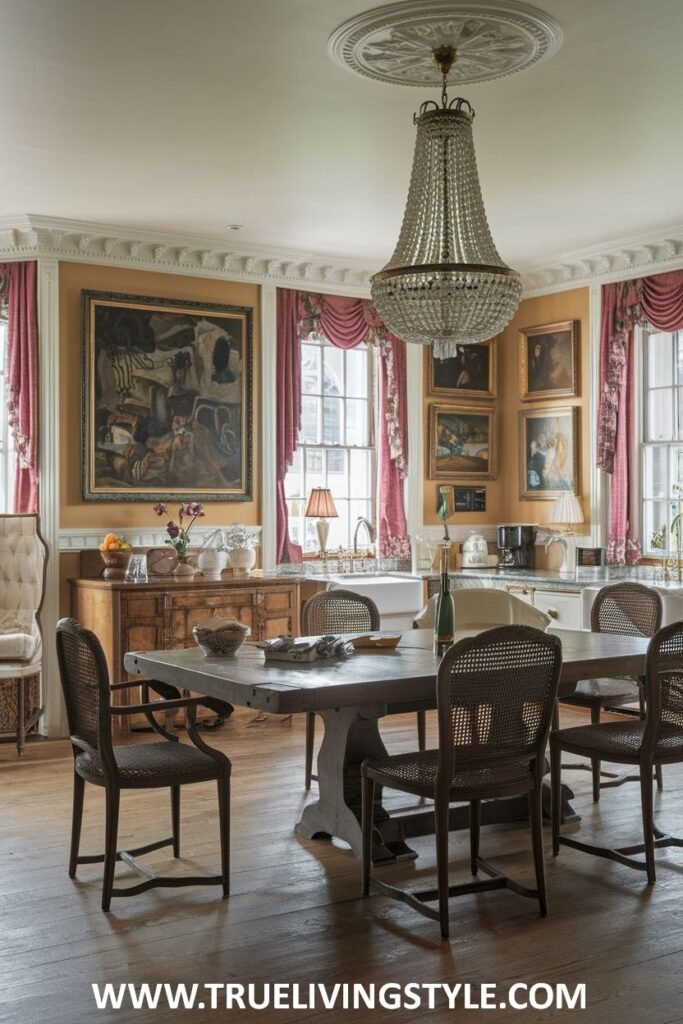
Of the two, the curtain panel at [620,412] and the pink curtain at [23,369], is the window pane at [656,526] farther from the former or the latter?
the pink curtain at [23,369]

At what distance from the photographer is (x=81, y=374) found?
7.76 meters

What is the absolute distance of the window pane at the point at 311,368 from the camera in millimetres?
8922

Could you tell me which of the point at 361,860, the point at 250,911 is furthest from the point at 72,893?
the point at 361,860

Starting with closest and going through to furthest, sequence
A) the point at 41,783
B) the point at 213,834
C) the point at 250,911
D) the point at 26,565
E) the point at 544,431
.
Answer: the point at 250,911, the point at 213,834, the point at 41,783, the point at 26,565, the point at 544,431

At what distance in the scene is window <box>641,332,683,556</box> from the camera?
829 centimetres

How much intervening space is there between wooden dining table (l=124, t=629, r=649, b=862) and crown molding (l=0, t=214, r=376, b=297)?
11.7 ft

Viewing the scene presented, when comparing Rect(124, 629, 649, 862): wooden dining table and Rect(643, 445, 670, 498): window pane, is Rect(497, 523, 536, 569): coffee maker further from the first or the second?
Rect(124, 629, 649, 862): wooden dining table

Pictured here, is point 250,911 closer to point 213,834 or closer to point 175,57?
point 213,834

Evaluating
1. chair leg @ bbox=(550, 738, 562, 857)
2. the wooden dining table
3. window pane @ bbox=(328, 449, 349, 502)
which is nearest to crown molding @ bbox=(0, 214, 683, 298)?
window pane @ bbox=(328, 449, 349, 502)

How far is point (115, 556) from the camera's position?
24.8 feet

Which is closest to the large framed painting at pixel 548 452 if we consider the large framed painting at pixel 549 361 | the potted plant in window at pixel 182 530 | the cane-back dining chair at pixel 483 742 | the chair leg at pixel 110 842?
the large framed painting at pixel 549 361

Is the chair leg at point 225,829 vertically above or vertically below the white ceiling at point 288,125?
below

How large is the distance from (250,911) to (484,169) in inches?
166

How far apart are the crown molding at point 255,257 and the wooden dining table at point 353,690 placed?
358cm
